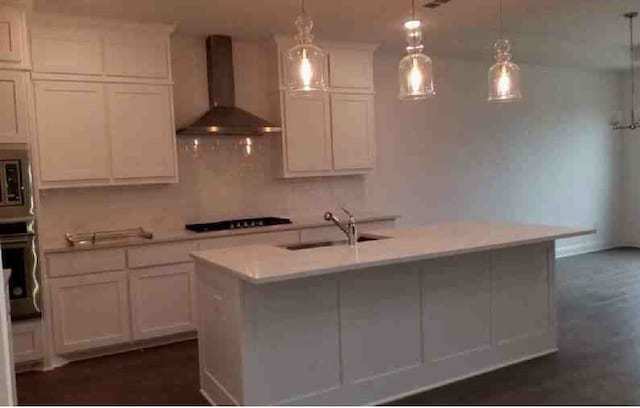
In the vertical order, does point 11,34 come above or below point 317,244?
above

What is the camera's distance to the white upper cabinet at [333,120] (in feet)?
16.0

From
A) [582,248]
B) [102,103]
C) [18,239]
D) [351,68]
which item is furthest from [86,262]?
[582,248]

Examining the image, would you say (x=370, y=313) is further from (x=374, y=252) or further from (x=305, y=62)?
(x=305, y=62)

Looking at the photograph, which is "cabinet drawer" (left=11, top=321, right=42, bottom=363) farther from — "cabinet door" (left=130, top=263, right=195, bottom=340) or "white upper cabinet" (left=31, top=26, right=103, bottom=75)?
"white upper cabinet" (left=31, top=26, right=103, bottom=75)

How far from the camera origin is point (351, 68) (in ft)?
16.9

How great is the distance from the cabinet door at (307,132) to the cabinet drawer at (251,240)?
641mm

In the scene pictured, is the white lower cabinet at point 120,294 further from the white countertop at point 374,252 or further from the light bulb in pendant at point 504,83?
the light bulb in pendant at point 504,83

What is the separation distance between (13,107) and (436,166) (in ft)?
14.1

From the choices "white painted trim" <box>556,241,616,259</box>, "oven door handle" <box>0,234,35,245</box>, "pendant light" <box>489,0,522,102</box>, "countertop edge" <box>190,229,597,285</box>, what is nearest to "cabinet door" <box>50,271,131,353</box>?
"oven door handle" <box>0,234,35,245</box>

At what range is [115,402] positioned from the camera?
3201mm

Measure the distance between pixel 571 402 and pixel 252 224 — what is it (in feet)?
9.04

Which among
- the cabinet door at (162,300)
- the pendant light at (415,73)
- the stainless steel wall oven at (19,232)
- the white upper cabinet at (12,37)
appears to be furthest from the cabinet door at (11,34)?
the pendant light at (415,73)

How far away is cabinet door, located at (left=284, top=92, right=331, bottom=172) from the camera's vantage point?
4891 mm

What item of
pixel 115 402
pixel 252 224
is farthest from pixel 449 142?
pixel 115 402
